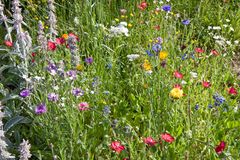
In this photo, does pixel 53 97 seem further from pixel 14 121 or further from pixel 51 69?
pixel 14 121

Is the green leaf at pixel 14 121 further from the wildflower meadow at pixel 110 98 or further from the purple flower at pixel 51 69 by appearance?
the purple flower at pixel 51 69

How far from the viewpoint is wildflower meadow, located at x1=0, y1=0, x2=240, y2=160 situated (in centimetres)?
239

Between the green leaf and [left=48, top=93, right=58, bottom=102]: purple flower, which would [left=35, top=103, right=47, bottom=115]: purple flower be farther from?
the green leaf

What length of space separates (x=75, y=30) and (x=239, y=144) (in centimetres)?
176

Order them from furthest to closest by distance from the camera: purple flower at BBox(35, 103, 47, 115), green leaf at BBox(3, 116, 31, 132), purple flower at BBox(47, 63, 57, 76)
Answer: green leaf at BBox(3, 116, 31, 132)
purple flower at BBox(47, 63, 57, 76)
purple flower at BBox(35, 103, 47, 115)

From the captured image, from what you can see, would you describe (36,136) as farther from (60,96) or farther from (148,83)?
(148,83)

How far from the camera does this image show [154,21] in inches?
154

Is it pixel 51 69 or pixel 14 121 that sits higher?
pixel 51 69

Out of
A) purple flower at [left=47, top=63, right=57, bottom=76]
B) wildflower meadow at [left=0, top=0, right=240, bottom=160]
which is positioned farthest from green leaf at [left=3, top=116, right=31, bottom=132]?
purple flower at [left=47, top=63, right=57, bottom=76]

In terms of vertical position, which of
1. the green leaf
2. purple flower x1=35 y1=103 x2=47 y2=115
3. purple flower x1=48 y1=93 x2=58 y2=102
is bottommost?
the green leaf

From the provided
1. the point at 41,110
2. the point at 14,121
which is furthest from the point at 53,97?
the point at 14,121

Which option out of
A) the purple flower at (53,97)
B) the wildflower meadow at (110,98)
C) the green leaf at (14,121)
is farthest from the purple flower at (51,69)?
the green leaf at (14,121)

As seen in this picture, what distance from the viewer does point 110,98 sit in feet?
9.90

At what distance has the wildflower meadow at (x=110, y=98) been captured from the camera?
7.84 ft
